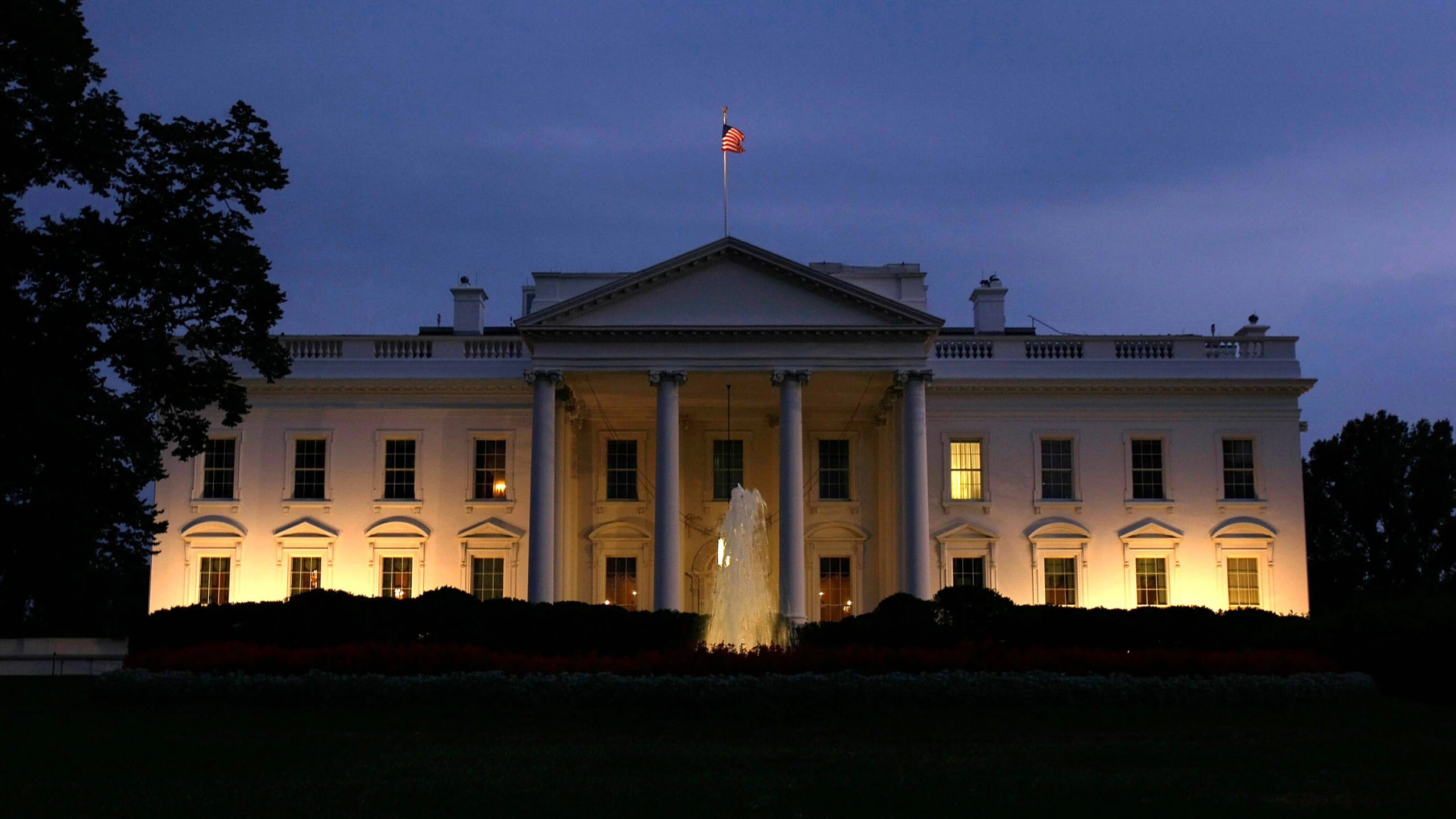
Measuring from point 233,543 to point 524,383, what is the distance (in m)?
8.59

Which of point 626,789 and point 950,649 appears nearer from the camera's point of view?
point 626,789

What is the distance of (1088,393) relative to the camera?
36.9 m

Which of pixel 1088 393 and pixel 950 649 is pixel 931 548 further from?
pixel 950 649

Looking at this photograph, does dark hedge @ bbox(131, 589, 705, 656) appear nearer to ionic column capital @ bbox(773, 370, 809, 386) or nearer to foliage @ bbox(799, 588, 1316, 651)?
foliage @ bbox(799, 588, 1316, 651)

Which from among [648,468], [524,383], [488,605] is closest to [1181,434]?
[648,468]

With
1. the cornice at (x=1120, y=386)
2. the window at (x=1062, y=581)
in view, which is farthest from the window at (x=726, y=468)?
the window at (x=1062, y=581)

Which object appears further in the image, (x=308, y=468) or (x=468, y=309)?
(x=468, y=309)

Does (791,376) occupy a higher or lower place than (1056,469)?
higher

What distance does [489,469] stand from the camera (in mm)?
36625

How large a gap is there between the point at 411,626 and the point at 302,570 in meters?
13.4

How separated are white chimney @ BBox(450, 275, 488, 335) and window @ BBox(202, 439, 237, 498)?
7295 millimetres

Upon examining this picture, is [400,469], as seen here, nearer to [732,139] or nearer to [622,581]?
[622,581]

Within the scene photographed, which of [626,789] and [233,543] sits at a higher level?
[233,543]

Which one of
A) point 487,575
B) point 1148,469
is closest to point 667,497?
point 487,575
